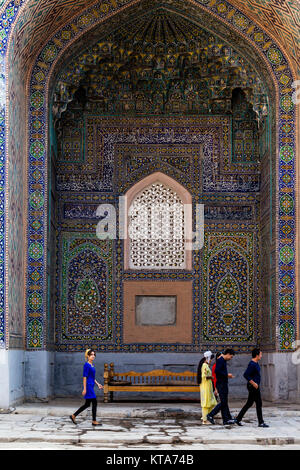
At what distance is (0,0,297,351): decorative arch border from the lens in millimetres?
10867

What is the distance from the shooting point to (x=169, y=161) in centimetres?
1254

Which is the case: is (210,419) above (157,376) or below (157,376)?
below

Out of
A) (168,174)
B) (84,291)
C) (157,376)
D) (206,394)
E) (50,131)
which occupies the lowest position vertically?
→ (157,376)

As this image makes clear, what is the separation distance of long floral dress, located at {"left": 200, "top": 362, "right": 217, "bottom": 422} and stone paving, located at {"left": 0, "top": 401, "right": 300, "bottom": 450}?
0.72 feet

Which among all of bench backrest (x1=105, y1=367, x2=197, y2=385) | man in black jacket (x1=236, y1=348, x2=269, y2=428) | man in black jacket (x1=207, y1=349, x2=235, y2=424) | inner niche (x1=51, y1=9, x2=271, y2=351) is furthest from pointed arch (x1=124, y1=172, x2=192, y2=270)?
man in black jacket (x1=236, y1=348, x2=269, y2=428)

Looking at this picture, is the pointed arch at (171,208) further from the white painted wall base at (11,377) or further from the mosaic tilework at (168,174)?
the white painted wall base at (11,377)

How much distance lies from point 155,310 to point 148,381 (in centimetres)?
115

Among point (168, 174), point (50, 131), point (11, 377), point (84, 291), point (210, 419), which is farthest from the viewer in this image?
point (168, 174)

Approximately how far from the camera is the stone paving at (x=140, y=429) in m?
6.88

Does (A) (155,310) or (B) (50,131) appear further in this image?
(A) (155,310)

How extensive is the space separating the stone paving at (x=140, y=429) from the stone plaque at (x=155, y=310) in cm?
192

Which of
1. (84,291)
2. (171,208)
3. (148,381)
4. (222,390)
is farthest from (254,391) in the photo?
(171,208)

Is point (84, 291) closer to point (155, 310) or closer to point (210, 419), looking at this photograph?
point (155, 310)

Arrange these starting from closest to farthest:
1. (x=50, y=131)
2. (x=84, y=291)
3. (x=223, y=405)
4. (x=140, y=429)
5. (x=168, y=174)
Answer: (x=140, y=429) → (x=223, y=405) → (x=50, y=131) → (x=84, y=291) → (x=168, y=174)
